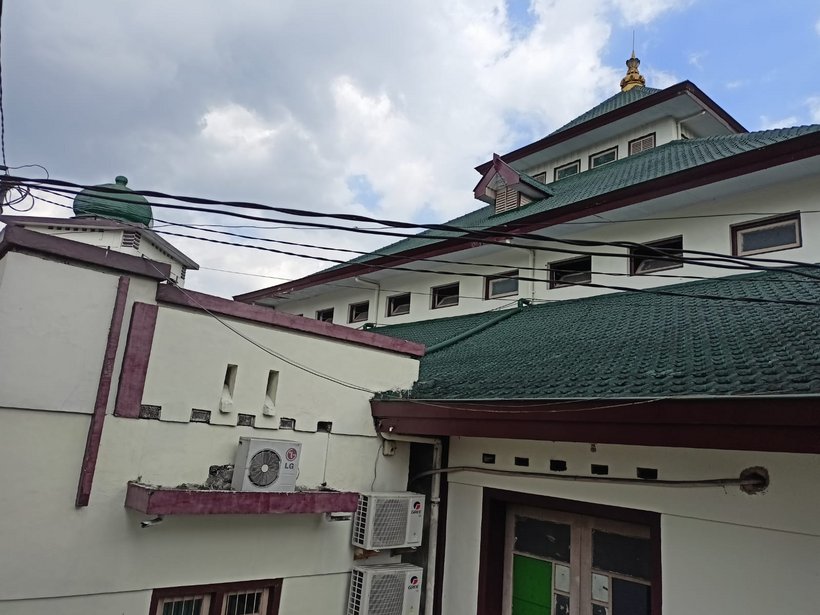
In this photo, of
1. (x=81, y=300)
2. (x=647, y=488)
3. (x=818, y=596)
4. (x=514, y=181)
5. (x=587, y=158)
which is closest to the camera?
(x=818, y=596)

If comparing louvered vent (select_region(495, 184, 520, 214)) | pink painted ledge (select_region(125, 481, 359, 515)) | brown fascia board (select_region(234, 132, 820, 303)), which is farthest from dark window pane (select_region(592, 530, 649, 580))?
louvered vent (select_region(495, 184, 520, 214))

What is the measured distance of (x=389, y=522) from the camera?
20.2 ft

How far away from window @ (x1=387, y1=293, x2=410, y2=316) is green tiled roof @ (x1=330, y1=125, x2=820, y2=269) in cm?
157

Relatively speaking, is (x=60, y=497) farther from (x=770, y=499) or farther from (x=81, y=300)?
(x=770, y=499)

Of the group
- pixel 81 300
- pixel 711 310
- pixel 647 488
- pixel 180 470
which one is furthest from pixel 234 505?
pixel 711 310

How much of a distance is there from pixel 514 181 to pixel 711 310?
6.78 meters

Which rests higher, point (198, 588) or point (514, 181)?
point (514, 181)

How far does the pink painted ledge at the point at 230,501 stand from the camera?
452 cm

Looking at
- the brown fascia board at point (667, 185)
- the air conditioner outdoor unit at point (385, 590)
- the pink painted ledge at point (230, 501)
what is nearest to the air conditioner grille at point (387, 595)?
the air conditioner outdoor unit at point (385, 590)

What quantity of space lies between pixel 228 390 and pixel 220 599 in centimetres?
192

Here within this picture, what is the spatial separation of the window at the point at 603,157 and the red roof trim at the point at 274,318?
9015mm

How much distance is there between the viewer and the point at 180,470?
507cm

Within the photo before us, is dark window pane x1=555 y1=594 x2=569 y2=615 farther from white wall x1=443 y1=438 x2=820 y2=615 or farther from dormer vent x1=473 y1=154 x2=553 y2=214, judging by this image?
dormer vent x1=473 y1=154 x2=553 y2=214

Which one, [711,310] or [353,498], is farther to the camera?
[711,310]
